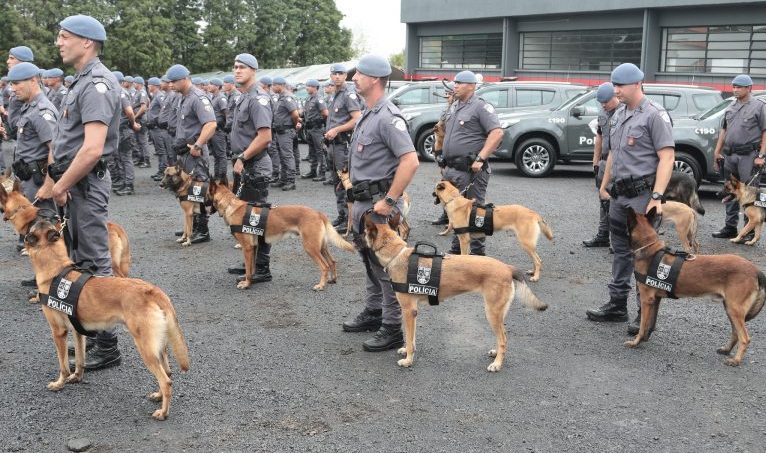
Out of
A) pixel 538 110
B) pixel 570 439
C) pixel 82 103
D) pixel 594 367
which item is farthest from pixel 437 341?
pixel 538 110

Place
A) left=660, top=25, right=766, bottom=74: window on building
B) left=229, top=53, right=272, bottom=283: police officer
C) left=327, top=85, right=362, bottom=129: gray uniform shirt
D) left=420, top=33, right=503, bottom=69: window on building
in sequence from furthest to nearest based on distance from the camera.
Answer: left=420, top=33, right=503, bottom=69: window on building → left=660, top=25, right=766, bottom=74: window on building → left=327, top=85, right=362, bottom=129: gray uniform shirt → left=229, top=53, right=272, bottom=283: police officer

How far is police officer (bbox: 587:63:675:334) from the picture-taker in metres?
4.75

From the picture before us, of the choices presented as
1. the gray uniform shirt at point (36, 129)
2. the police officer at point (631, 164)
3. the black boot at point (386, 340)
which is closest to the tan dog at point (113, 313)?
the black boot at point (386, 340)

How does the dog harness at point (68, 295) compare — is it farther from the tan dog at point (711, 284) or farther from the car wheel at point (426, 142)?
the car wheel at point (426, 142)

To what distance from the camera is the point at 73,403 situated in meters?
3.77

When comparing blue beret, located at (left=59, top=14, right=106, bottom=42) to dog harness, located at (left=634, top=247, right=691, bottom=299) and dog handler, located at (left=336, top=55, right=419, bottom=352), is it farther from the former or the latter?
dog harness, located at (left=634, top=247, right=691, bottom=299)

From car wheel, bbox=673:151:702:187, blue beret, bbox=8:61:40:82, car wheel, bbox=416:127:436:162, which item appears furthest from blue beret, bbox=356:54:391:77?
car wheel, bbox=416:127:436:162

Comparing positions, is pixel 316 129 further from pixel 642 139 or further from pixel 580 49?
pixel 580 49

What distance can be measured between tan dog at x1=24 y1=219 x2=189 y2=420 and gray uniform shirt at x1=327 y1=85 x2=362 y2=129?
18.1 ft

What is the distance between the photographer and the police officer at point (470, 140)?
664cm

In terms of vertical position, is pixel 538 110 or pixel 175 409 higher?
pixel 538 110

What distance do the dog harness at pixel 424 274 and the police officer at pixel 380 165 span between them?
32 centimetres

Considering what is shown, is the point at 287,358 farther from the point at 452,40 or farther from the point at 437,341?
the point at 452,40

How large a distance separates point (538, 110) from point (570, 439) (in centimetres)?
1052
